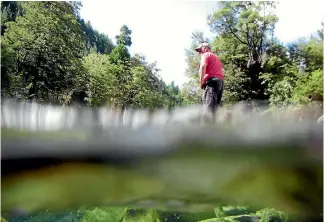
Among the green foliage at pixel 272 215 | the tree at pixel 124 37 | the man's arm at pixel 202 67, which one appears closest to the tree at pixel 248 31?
the man's arm at pixel 202 67

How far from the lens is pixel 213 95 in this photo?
1.35m

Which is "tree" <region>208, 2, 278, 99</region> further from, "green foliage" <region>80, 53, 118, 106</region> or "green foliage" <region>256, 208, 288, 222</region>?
"green foliage" <region>256, 208, 288, 222</region>

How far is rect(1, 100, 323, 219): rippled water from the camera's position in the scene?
1.34 m

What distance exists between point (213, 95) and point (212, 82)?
0.17 ft

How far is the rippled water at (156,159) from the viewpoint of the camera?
134cm

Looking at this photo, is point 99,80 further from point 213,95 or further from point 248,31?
point 248,31

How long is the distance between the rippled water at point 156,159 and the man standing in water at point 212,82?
0.15ft

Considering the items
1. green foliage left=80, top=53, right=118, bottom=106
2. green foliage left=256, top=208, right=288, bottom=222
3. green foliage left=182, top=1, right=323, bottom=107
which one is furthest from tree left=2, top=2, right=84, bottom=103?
green foliage left=256, top=208, right=288, bottom=222

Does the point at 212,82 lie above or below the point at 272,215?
above

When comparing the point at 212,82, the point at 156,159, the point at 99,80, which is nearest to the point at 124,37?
the point at 99,80

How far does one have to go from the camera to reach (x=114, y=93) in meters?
1.36

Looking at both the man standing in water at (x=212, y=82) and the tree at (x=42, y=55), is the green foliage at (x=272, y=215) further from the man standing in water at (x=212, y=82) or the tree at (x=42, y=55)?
the tree at (x=42, y=55)

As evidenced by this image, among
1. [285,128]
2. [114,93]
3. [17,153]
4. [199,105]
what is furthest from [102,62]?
[285,128]

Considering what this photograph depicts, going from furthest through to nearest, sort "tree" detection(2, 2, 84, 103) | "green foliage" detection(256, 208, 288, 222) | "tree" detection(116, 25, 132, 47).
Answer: "green foliage" detection(256, 208, 288, 222) → "tree" detection(116, 25, 132, 47) → "tree" detection(2, 2, 84, 103)
